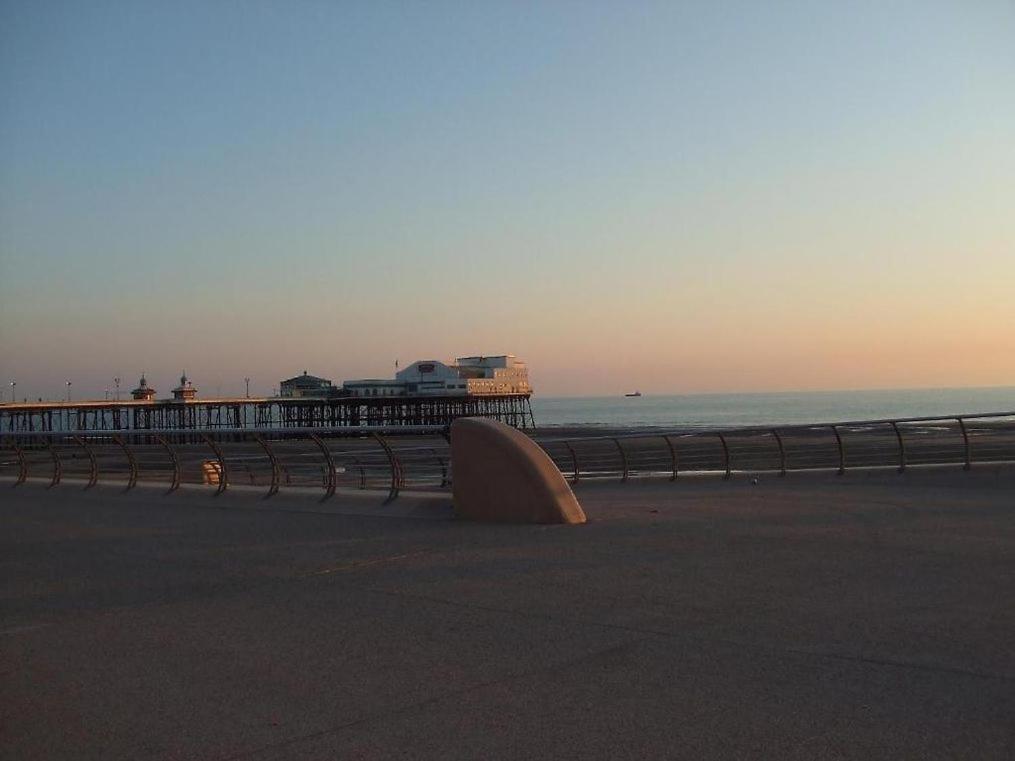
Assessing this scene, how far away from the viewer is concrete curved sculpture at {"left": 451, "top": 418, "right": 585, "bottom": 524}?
35.5 ft

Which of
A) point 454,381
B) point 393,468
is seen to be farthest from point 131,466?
point 454,381

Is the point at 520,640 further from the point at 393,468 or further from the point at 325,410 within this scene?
the point at 325,410

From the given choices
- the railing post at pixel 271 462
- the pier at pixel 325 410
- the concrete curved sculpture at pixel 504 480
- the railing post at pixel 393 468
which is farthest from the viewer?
the pier at pixel 325 410

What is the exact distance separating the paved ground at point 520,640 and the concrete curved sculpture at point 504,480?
39 centimetres

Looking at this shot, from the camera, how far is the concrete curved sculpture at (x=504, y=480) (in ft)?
35.5

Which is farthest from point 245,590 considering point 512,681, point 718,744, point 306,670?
point 718,744

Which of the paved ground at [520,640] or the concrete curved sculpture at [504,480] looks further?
the concrete curved sculpture at [504,480]

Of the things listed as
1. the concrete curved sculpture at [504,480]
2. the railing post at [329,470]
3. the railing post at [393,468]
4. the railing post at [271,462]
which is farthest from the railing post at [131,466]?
the concrete curved sculpture at [504,480]

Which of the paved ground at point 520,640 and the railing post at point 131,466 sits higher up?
the railing post at point 131,466

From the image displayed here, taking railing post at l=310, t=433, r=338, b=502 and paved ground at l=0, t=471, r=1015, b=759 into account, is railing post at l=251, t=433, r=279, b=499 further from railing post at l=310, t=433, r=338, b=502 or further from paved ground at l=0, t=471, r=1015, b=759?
paved ground at l=0, t=471, r=1015, b=759

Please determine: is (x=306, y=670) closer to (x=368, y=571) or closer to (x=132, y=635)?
(x=132, y=635)

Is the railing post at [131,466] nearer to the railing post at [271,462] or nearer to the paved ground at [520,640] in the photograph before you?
the railing post at [271,462]

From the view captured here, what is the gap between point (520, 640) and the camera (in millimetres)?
6027

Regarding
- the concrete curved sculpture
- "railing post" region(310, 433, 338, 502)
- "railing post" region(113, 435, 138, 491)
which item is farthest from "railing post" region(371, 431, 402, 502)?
"railing post" region(113, 435, 138, 491)
